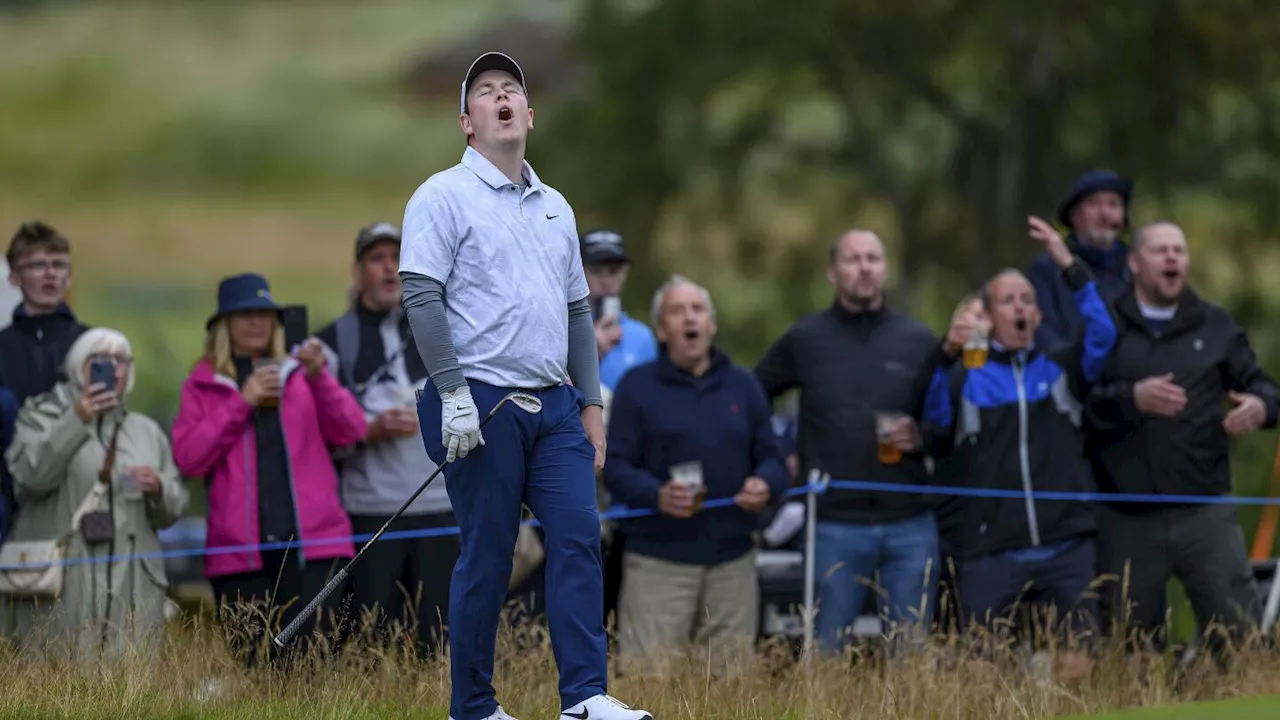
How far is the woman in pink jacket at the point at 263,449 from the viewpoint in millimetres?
8602

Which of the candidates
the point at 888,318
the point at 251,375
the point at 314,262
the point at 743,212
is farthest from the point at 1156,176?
the point at 314,262

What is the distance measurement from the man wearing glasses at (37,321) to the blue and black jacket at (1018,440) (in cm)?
420

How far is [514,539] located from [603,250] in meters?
4.01

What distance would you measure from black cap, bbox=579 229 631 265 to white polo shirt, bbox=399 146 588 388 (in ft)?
12.2

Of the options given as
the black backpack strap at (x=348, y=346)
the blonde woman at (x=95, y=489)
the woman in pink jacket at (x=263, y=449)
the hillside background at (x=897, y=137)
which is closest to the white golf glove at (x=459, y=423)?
the woman in pink jacket at (x=263, y=449)

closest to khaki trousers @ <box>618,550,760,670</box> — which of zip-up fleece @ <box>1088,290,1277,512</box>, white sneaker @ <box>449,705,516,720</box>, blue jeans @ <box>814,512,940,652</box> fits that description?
blue jeans @ <box>814,512,940,652</box>

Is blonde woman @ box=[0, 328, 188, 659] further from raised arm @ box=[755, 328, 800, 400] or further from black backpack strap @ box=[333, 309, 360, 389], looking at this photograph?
raised arm @ box=[755, 328, 800, 400]

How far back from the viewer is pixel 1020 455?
9.18m

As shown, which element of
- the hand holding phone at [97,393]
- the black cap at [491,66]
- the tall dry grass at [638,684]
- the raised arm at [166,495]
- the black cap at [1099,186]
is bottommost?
the tall dry grass at [638,684]

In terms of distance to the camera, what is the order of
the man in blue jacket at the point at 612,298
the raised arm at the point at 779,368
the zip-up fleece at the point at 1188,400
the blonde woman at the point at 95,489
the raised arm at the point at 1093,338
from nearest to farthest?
the blonde woman at the point at 95,489 < the zip-up fleece at the point at 1188,400 < the raised arm at the point at 1093,338 < the raised arm at the point at 779,368 < the man in blue jacket at the point at 612,298

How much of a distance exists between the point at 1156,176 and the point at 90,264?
18.7 metres

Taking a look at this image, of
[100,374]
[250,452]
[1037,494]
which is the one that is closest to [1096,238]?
[1037,494]

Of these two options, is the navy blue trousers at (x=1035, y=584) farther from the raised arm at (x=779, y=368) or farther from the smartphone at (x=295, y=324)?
the smartphone at (x=295, y=324)

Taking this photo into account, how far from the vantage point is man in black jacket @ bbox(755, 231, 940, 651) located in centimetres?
930
